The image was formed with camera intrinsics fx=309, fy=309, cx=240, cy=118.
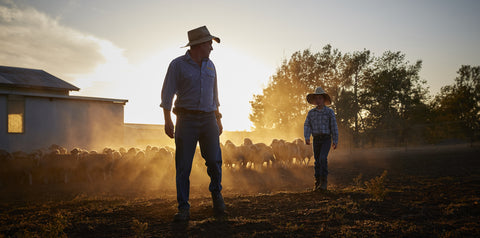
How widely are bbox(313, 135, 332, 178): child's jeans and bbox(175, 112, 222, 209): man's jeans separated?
2998 mm

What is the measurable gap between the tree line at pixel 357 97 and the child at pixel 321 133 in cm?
2667

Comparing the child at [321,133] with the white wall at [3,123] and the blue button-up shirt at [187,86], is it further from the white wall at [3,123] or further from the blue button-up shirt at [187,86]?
the white wall at [3,123]

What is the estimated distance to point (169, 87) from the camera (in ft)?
12.9

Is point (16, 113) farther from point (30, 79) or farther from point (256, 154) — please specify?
point (256, 154)

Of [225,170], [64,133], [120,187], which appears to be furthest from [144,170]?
[64,133]

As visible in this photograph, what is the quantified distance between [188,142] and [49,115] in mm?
17559

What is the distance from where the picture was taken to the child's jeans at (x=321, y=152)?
21.0ft

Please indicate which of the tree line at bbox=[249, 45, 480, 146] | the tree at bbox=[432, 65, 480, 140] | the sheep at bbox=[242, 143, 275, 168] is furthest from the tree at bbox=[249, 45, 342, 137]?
the sheep at bbox=[242, 143, 275, 168]

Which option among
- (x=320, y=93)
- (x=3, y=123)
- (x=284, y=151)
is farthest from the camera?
(x=3, y=123)

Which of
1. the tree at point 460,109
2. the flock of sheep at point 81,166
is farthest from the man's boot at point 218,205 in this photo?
the tree at point 460,109

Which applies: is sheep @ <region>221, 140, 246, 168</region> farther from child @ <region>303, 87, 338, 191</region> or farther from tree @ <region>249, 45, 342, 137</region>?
tree @ <region>249, 45, 342, 137</region>

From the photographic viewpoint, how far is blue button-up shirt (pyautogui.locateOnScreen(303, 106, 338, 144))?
648 cm

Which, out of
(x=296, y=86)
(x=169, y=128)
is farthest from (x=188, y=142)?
(x=296, y=86)

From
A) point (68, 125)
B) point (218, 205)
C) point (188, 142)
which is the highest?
point (68, 125)
